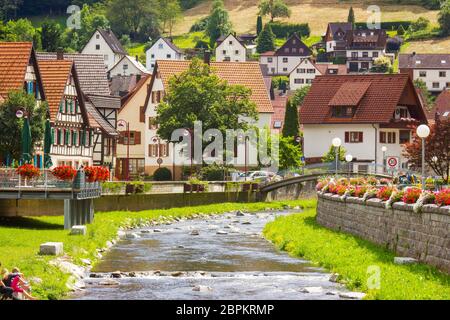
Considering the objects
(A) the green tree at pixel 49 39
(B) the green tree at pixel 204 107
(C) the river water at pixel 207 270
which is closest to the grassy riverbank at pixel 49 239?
(C) the river water at pixel 207 270

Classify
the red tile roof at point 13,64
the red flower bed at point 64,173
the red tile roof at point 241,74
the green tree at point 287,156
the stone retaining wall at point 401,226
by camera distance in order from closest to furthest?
the stone retaining wall at point 401,226 < the red flower bed at point 64,173 < the red tile roof at point 13,64 < the green tree at point 287,156 < the red tile roof at point 241,74

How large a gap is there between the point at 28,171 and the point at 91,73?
189 ft

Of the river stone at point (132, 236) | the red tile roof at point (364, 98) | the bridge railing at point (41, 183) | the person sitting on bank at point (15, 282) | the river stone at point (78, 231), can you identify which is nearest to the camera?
the person sitting on bank at point (15, 282)

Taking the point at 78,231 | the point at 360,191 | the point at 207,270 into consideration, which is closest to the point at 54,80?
the point at 78,231

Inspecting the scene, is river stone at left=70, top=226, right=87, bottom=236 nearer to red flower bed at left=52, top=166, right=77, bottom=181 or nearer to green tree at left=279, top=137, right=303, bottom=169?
red flower bed at left=52, top=166, right=77, bottom=181

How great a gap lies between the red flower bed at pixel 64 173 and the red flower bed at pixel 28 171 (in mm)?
684

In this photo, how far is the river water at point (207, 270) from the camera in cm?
3512

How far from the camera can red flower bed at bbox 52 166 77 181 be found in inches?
2103

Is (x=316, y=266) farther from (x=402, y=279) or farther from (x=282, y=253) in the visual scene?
(x=402, y=279)

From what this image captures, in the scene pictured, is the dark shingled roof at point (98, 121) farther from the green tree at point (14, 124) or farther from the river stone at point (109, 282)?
the river stone at point (109, 282)

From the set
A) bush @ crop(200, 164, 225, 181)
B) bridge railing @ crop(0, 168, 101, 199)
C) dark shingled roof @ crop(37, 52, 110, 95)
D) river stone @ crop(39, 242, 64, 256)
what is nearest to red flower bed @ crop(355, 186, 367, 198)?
bridge railing @ crop(0, 168, 101, 199)

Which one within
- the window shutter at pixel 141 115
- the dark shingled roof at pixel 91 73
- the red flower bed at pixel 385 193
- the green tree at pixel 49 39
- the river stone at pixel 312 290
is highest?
the green tree at pixel 49 39

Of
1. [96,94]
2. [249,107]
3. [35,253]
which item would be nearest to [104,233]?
[35,253]

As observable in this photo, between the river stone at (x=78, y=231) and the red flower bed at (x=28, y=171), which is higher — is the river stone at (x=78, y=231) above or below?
below
